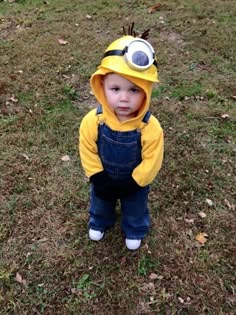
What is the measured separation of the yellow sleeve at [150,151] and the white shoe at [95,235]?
73 centimetres

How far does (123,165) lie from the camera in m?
2.24

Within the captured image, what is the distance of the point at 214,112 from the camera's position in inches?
158

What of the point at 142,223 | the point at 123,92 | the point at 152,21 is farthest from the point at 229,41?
the point at 123,92

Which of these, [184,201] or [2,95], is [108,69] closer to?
[184,201]

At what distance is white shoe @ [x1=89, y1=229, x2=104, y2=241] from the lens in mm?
2816

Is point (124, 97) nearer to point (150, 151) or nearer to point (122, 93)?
point (122, 93)

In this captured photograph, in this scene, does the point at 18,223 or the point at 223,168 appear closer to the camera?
the point at 18,223

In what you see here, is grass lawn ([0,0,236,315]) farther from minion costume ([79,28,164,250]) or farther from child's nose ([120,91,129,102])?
child's nose ([120,91,129,102])

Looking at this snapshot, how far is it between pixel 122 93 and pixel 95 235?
1194mm

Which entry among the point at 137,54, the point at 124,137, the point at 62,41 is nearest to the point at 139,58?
the point at 137,54

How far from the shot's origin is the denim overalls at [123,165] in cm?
216

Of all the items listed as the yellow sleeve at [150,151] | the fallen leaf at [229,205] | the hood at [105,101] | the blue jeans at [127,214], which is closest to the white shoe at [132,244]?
the blue jeans at [127,214]

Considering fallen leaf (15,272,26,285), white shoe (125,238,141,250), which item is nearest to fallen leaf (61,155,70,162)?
white shoe (125,238,141,250)

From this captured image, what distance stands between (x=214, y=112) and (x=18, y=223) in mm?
2125
